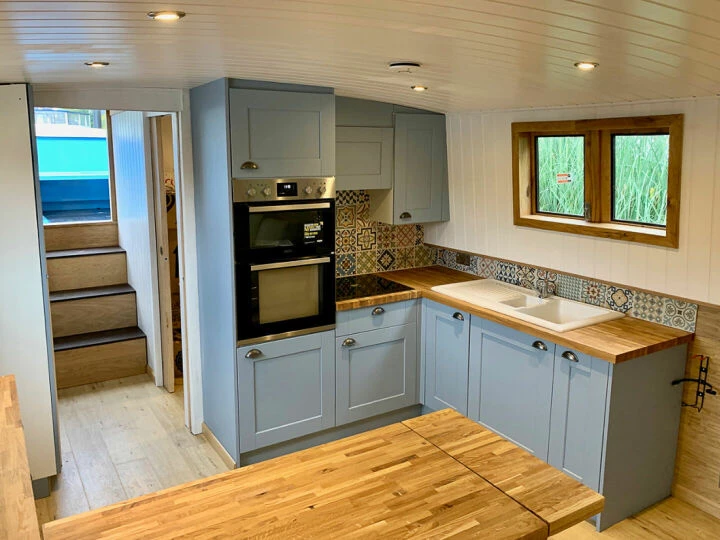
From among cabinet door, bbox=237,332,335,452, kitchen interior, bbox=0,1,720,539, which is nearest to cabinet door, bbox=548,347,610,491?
kitchen interior, bbox=0,1,720,539

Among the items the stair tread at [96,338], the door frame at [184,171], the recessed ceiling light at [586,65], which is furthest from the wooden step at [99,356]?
the recessed ceiling light at [586,65]

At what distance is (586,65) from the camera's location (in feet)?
6.97

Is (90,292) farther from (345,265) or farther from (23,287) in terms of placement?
(345,265)

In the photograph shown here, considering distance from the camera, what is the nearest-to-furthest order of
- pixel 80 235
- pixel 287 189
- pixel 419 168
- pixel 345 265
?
pixel 287 189
pixel 419 168
pixel 345 265
pixel 80 235

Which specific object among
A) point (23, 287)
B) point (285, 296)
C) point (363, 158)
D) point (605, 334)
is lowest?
point (605, 334)

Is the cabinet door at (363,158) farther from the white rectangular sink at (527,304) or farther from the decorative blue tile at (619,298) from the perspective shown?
the decorative blue tile at (619,298)

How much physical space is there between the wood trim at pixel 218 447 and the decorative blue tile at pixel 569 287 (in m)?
2.20

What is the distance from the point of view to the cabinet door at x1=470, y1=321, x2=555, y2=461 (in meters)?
3.34

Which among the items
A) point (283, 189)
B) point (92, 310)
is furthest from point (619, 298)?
point (92, 310)

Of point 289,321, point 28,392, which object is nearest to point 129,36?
point 289,321

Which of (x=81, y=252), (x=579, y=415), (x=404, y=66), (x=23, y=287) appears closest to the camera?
(x=404, y=66)

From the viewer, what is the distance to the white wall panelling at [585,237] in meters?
2.92

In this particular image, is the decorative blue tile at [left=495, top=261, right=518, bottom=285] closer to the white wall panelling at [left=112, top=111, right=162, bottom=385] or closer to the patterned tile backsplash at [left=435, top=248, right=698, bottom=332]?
the patterned tile backsplash at [left=435, top=248, right=698, bottom=332]

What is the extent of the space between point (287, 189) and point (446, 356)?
1.46m
